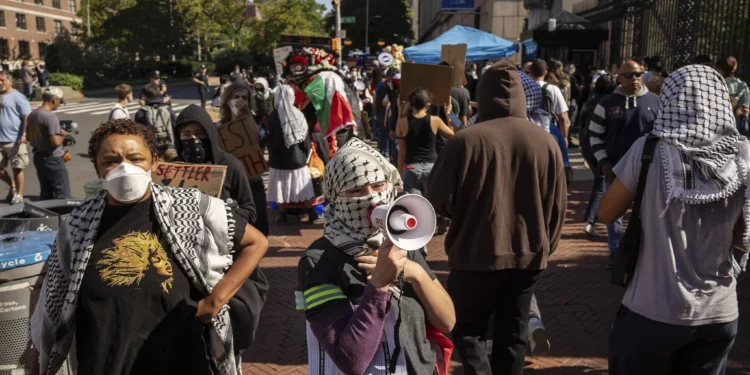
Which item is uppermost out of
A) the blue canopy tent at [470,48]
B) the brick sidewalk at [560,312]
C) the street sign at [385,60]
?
the blue canopy tent at [470,48]

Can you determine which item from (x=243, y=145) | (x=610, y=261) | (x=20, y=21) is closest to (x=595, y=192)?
(x=610, y=261)

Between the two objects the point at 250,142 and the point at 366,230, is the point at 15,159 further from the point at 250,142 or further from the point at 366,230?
the point at 366,230

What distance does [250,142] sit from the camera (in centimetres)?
557

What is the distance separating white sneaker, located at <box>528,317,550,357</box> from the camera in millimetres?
4262

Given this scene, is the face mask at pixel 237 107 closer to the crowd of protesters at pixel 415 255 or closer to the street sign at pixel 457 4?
the crowd of protesters at pixel 415 255

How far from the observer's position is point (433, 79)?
22.1 feet

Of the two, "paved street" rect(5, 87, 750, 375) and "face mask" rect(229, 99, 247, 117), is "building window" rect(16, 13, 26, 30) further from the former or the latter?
"face mask" rect(229, 99, 247, 117)

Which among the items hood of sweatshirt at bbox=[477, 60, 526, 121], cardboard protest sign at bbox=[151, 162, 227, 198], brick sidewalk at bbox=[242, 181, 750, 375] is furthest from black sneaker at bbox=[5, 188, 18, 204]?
hood of sweatshirt at bbox=[477, 60, 526, 121]

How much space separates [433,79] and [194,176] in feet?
12.5

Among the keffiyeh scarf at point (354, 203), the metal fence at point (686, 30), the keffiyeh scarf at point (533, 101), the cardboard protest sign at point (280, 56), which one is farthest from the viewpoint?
the metal fence at point (686, 30)

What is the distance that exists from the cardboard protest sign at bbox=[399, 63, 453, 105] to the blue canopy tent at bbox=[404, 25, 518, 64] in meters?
9.84

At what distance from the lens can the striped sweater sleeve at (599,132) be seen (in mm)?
5664

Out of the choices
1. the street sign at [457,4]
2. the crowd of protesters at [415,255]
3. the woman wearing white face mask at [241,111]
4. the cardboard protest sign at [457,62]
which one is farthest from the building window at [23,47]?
the crowd of protesters at [415,255]

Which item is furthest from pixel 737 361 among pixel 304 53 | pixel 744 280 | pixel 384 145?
pixel 384 145
